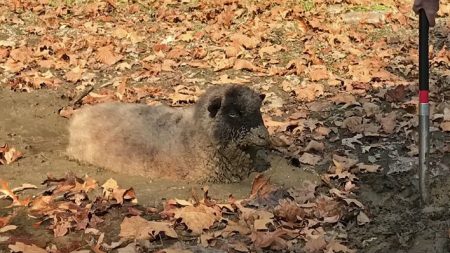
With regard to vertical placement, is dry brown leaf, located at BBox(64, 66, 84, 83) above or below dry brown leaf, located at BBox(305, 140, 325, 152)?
above

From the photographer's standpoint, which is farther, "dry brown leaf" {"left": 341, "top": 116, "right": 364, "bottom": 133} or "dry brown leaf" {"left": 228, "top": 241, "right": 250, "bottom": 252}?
"dry brown leaf" {"left": 341, "top": 116, "right": 364, "bottom": 133}

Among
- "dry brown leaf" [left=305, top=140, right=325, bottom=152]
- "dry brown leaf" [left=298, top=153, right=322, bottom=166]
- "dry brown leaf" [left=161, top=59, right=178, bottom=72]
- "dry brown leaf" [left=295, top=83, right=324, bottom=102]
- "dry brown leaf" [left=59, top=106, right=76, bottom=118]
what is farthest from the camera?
"dry brown leaf" [left=161, top=59, right=178, bottom=72]

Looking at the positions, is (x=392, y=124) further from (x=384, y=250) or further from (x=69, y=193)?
(x=69, y=193)

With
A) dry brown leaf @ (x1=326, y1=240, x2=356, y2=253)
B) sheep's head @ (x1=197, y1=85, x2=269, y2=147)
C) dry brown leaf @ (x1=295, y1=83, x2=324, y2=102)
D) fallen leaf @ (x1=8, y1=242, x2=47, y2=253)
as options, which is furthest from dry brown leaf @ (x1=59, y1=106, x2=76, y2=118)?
dry brown leaf @ (x1=326, y1=240, x2=356, y2=253)

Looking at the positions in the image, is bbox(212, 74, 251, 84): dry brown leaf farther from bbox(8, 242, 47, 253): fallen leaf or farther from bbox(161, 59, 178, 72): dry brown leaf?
bbox(8, 242, 47, 253): fallen leaf

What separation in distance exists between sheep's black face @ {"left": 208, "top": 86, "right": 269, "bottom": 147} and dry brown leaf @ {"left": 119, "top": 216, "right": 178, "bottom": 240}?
1.30 m

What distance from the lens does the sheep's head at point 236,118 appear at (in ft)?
20.0

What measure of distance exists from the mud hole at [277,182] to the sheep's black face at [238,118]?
1.65 feet

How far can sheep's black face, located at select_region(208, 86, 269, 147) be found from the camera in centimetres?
607

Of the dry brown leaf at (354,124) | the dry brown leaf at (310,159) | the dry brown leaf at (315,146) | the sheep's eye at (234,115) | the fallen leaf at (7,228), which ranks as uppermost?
the sheep's eye at (234,115)

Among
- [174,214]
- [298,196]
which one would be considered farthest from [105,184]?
[298,196]

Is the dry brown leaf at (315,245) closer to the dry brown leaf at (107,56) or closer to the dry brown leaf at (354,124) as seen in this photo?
the dry brown leaf at (354,124)

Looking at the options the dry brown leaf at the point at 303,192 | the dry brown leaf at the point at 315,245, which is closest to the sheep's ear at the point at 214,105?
the dry brown leaf at the point at 303,192

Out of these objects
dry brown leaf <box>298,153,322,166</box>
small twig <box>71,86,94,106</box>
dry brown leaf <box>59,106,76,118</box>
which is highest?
small twig <box>71,86,94,106</box>
